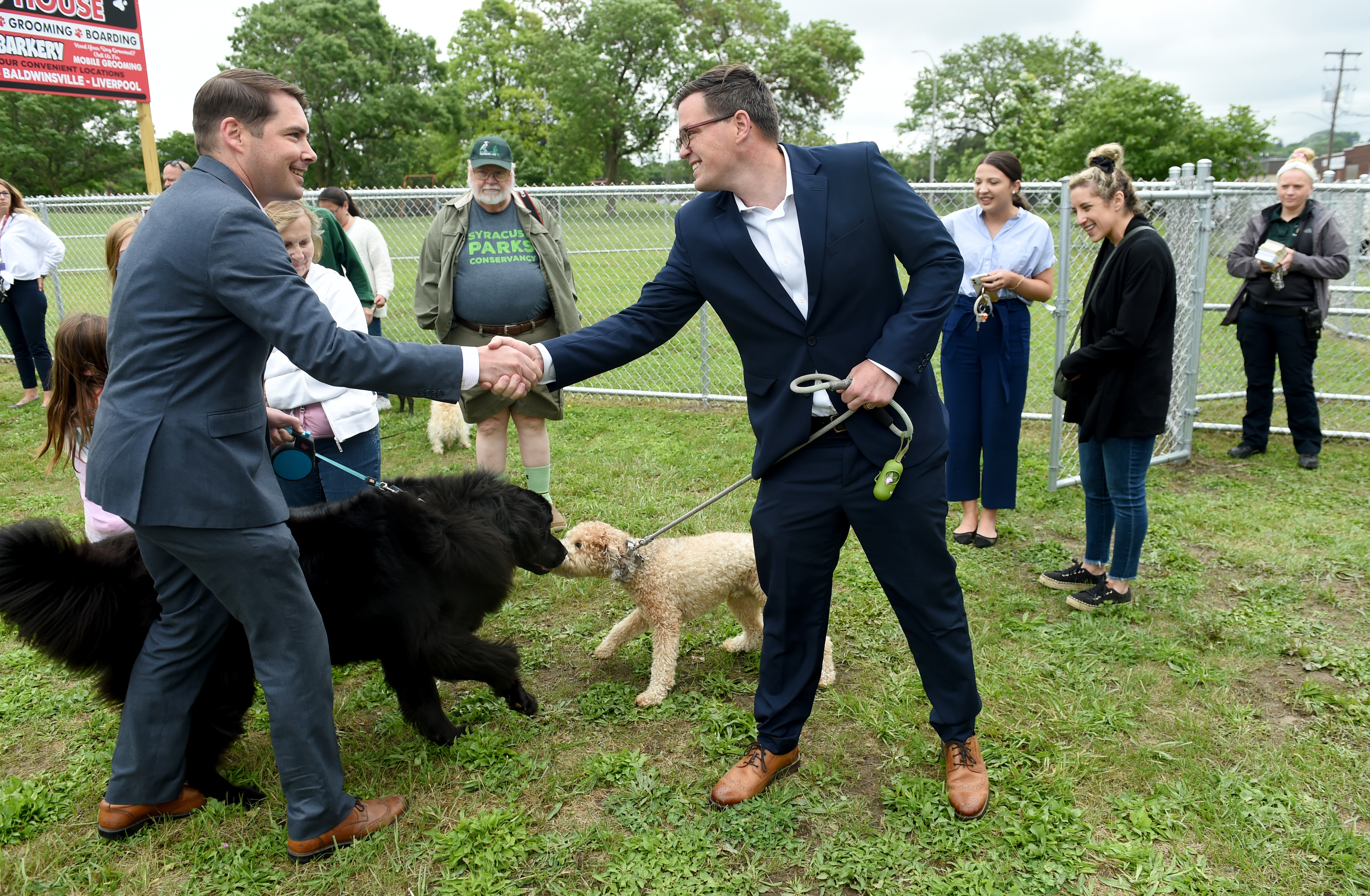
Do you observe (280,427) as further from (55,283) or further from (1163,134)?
(1163,134)

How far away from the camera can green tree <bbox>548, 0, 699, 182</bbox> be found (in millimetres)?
51250

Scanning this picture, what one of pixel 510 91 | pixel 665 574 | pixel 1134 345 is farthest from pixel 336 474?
pixel 510 91

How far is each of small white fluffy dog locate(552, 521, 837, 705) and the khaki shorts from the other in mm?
1524

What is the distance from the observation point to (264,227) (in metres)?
2.07

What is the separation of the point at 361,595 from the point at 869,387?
170cm

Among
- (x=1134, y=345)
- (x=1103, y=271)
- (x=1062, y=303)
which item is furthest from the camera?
(x=1062, y=303)

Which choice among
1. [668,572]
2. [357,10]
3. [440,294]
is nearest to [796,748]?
[668,572]

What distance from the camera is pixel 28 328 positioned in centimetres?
783

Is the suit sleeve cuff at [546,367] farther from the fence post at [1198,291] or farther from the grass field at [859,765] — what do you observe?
the fence post at [1198,291]

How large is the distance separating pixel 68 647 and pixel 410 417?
541 cm

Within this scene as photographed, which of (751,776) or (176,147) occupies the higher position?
(176,147)

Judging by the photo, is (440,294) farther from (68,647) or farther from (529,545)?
(68,647)

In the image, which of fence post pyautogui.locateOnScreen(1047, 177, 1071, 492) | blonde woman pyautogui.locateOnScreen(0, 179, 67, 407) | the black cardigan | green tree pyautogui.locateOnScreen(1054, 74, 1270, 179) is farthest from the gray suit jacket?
green tree pyautogui.locateOnScreen(1054, 74, 1270, 179)

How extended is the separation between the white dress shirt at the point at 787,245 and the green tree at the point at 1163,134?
37.0 metres
